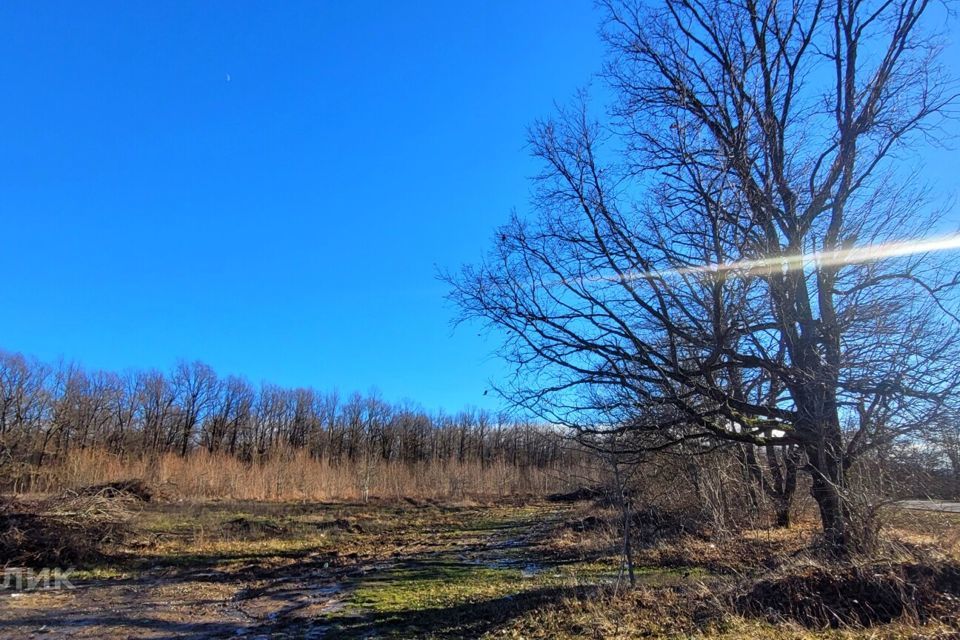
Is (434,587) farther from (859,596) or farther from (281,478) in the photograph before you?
(281,478)

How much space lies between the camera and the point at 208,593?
35.8 feet

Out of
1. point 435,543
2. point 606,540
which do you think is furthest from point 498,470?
point 606,540

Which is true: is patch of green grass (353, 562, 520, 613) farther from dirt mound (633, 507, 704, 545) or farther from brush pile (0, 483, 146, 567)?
brush pile (0, 483, 146, 567)

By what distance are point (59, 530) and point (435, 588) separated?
10121mm

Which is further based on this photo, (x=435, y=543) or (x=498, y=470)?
(x=498, y=470)

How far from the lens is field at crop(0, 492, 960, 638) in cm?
696

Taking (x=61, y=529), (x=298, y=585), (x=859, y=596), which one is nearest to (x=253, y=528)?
(x=61, y=529)

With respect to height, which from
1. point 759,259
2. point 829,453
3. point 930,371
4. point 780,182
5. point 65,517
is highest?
point 780,182

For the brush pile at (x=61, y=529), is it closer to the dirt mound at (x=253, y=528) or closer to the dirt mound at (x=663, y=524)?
the dirt mound at (x=253, y=528)

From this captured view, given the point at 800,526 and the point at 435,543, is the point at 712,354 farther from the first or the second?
the point at 435,543

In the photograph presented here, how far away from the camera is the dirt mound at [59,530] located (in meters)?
13.4

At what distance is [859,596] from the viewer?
6.68m

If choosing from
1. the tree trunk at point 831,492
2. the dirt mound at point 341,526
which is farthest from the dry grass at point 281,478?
the tree trunk at point 831,492

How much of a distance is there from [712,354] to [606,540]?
299 inches
